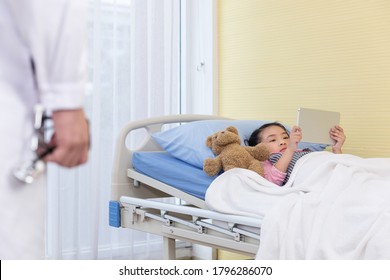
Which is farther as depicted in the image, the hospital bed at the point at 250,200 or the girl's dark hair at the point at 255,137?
the girl's dark hair at the point at 255,137

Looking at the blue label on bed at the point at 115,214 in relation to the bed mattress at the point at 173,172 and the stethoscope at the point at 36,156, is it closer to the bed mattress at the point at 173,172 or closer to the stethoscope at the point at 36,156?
the bed mattress at the point at 173,172

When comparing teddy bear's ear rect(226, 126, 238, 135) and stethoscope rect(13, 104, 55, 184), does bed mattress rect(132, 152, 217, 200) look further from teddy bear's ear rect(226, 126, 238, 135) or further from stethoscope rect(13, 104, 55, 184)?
stethoscope rect(13, 104, 55, 184)

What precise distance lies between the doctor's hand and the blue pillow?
1514 mm

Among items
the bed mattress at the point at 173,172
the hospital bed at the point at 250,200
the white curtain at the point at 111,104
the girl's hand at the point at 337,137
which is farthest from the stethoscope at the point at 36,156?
the white curtain at the point at 111,104

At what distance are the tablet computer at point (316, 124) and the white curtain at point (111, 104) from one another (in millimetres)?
1012

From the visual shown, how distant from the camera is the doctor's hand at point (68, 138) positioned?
0.83m

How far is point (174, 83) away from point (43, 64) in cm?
252

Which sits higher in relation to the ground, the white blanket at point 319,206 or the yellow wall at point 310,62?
the yellow wall at point 310,62

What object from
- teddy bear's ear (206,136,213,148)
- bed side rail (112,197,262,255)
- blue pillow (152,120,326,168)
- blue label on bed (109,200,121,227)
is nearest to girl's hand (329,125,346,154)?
blue pillow (152,120,326,168)

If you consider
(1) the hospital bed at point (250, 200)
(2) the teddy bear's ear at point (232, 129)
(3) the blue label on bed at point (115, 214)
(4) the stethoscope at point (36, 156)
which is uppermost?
(4) the stethoscope at point (36, 156)

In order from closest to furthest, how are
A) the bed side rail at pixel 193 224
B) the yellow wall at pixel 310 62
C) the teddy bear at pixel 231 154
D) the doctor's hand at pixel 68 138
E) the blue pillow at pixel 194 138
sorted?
the doctor's hand at pixel 68 138
the bed side rail at pixel 193 224
the teddy bear at pixel 231 154
the blue pillow at pixel 194 138
the yellow wall at pixel 310 62

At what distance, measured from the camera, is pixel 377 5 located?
273cm

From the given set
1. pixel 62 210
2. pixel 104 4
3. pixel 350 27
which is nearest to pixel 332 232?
pixel 350 27
